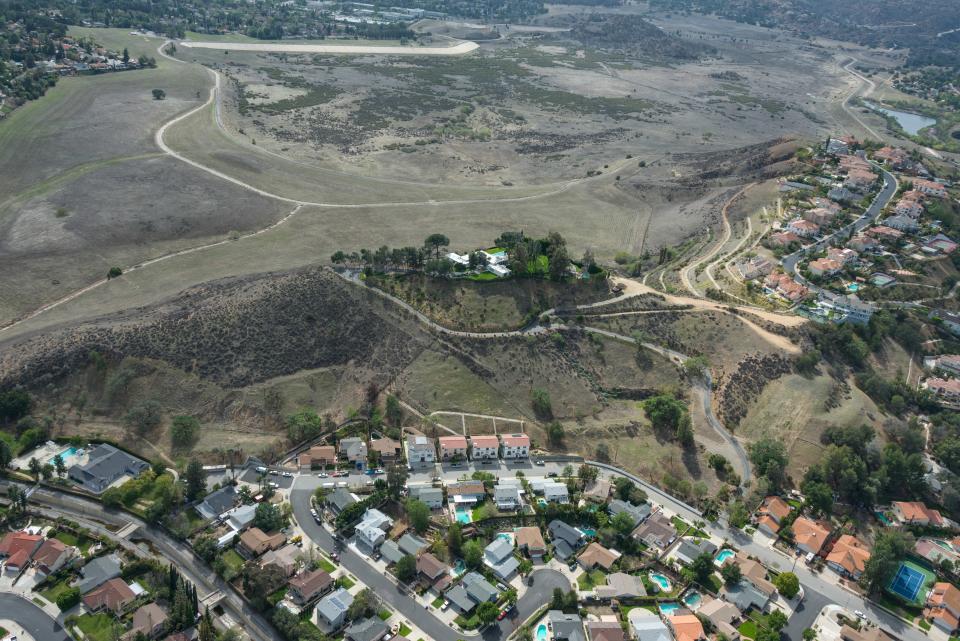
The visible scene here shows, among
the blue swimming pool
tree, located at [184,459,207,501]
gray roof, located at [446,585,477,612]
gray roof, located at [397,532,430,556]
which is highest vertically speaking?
tree, located at [184,459,207,501]

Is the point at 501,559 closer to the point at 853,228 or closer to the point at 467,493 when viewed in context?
the point at 467,493

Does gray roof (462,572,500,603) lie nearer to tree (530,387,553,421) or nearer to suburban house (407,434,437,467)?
suburban house (407,434,437,467)

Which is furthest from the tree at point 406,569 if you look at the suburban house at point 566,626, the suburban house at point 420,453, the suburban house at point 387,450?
the suburban house at point 387,450

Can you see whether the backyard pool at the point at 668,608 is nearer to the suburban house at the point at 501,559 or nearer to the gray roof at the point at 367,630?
the suburban house at the point at 501,559

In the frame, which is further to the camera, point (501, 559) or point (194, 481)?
point (194, 481)

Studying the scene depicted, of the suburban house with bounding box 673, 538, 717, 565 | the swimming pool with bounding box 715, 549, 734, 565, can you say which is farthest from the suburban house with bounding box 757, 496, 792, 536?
the suburban house with bounding box 673, 538, 717, 565

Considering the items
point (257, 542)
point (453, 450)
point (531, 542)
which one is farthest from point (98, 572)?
point (531, 542)
